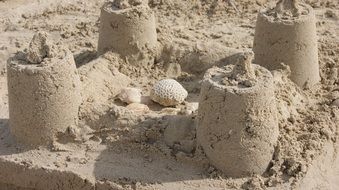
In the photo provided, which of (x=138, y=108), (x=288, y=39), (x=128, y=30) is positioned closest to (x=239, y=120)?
(x=138, y=108)

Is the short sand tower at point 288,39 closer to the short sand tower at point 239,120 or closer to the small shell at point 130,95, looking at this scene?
the short sand tower at point 239,120

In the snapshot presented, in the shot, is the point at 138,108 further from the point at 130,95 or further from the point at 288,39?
the point at 288,39

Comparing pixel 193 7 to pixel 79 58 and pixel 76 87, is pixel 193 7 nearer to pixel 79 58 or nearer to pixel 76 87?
pixel 79 58

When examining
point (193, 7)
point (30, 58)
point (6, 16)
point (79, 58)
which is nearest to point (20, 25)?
point (6, 16)

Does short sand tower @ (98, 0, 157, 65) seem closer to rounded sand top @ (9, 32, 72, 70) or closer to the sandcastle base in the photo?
rounded sand top @ (9, 32, 72, 70)

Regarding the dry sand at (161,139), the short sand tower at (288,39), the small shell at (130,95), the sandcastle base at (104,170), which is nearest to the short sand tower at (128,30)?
the dry sand at (161,139)

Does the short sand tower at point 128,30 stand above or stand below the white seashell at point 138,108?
above
